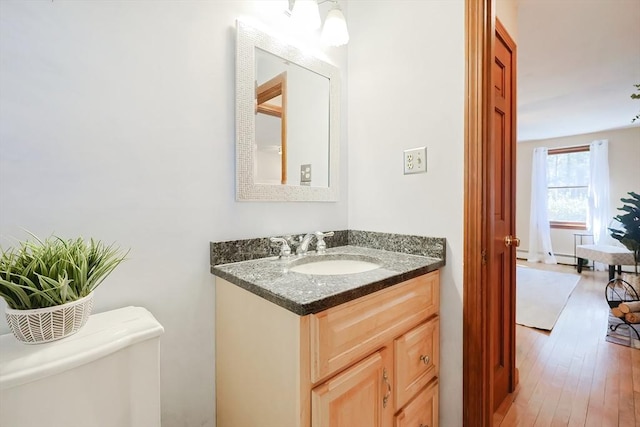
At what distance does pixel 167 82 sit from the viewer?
38.2 inches

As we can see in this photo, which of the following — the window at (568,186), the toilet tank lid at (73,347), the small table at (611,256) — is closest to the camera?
the toilet tank lid at (73,347)

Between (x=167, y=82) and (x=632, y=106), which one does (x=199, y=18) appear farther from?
(x=632, y=106)

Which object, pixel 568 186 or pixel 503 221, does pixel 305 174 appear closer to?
pixel 503 221

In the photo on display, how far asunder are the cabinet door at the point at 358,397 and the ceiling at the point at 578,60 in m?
2.26

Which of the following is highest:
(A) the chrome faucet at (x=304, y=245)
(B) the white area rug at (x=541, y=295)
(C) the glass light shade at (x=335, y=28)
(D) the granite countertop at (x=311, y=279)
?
(C) the glass light shade at (x=335, y=28)

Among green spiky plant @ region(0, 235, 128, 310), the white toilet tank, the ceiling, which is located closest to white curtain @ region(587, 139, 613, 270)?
the ceiling

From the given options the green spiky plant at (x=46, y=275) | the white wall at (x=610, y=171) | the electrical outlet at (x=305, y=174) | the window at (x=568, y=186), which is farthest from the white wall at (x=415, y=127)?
the window at (x=568, y=186)

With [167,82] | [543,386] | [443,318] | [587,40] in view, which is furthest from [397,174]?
[587,40]

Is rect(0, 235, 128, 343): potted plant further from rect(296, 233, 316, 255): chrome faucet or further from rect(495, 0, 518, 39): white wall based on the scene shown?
rect(495, 0, 518, 39): white wall

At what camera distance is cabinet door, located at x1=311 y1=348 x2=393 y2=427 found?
2.38 feet

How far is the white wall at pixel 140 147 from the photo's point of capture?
748mm

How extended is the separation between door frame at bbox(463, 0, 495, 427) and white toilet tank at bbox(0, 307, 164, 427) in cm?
112

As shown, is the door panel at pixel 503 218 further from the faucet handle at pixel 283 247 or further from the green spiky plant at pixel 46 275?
the green spiky plant at pixel 46 275

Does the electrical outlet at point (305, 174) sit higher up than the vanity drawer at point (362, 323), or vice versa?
A: the electrical outlet at point (305, 174)
